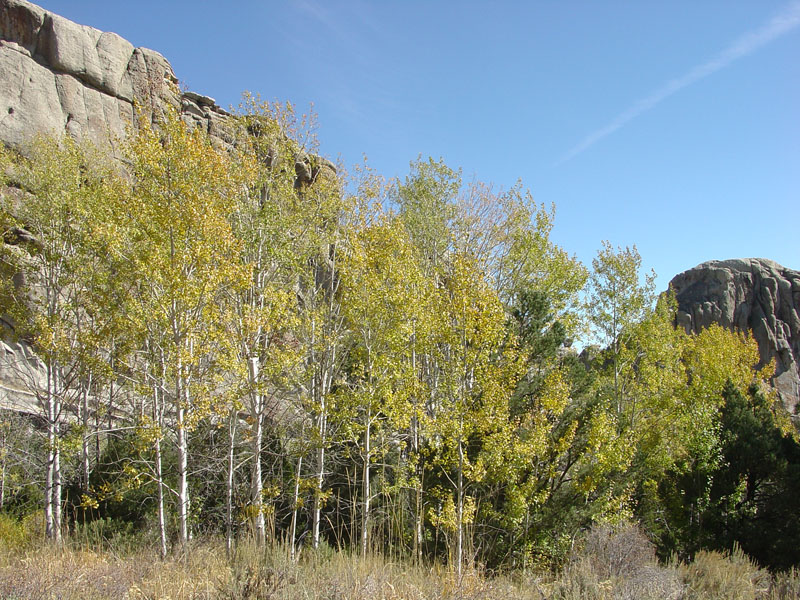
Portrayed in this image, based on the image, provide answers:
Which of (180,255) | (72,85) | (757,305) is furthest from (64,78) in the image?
(757,305)

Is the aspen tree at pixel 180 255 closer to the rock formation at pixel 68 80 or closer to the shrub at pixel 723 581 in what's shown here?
the shrub at pixel 723 581

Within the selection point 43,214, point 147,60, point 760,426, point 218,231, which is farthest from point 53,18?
point 760,426

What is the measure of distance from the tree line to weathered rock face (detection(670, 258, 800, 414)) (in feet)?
119

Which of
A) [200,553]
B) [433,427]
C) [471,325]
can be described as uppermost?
[471,325]

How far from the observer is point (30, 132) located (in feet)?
77.9

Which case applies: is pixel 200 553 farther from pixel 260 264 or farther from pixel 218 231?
pixel 260 264

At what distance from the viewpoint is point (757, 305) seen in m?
51.2

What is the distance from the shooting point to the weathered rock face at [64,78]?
24.4 metres

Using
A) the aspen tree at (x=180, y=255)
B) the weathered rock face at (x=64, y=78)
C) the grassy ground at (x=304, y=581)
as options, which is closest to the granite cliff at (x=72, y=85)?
the weathered rock face at (x=64, y=78)

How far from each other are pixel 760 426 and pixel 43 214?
21082mm

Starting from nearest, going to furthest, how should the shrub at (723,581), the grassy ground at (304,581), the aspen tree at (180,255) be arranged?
the grassy ground at (304,581) < the shrub at (723,581) < the aspen tree at (180,255)

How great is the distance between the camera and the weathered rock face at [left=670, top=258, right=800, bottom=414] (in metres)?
49.2

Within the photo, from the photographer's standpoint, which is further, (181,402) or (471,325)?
(471,325)

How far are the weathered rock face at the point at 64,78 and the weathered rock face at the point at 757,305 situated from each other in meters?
47.2
